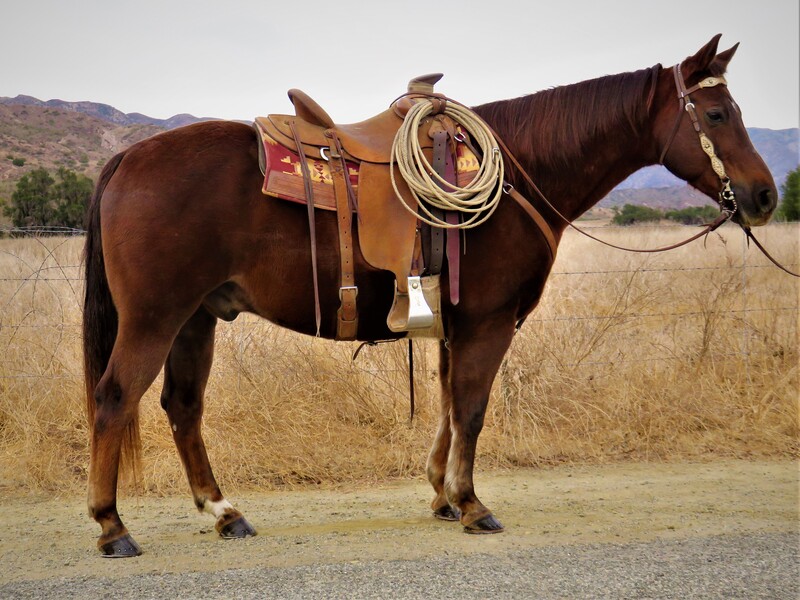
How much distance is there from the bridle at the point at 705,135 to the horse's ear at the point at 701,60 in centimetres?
4

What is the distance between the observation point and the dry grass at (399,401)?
519 cm

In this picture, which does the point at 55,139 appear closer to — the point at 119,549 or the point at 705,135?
the point at 119,549

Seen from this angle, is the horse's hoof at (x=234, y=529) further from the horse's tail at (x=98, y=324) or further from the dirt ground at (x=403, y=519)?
the horse's tail at (x=98, y=324)

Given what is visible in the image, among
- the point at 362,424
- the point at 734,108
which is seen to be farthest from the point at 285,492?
the point at 734,108

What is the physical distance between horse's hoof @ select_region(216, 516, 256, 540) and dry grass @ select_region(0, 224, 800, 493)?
37.4 inches

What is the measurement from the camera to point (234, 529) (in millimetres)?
3969

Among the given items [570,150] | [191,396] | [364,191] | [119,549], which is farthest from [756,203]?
[119,549]

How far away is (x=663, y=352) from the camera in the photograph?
21.7 ft

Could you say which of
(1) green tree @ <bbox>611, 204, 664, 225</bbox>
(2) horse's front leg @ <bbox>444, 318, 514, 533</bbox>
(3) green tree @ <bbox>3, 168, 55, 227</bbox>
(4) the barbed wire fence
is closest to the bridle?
(2) horse's front leg @ <bbox>444, 318, 514, 533</bbox>

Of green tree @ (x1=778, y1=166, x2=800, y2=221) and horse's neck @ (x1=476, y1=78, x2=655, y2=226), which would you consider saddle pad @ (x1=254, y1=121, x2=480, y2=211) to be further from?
green tree @ (x1=778, y1=166, x2=800, y2=221)

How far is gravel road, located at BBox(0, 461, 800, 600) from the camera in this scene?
3.16 m

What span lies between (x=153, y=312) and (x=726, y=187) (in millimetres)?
2977

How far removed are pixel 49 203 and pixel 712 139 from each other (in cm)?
1632

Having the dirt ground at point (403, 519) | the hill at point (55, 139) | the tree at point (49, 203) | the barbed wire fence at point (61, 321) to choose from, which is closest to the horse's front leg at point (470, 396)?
the dirt ground at point (403, 519)
